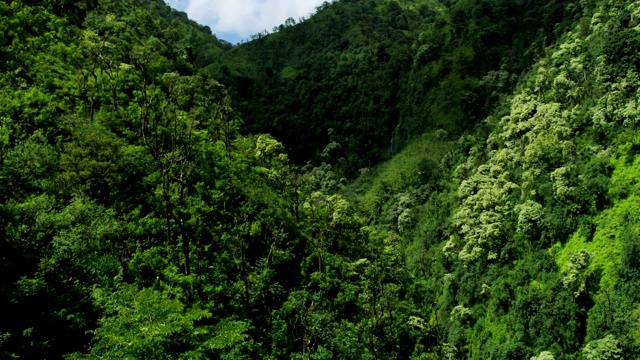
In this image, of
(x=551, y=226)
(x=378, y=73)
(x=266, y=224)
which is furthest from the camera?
(x=378, y=73)

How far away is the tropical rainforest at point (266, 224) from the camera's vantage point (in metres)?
22.3

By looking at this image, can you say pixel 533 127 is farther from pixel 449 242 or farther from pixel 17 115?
pixel 17 115

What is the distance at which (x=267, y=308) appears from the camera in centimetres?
3136

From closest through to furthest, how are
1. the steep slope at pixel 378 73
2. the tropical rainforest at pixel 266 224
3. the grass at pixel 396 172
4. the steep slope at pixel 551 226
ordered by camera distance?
the tropical rainforest at pixel 266 224 → the steep slope at pixel 551 226 → the grass at pixel 396 172 → the steep slope at pixel 378 73

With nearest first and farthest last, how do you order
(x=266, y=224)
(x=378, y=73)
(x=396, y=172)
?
(x=266, y=224) < (x=396, y=172) < (x=378, y=73)

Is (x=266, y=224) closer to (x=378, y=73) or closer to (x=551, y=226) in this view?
(x=551, y=226)

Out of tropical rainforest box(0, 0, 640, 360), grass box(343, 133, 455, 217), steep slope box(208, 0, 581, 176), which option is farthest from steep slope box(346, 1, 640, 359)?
steep slope box(208, 0, 581, 176)

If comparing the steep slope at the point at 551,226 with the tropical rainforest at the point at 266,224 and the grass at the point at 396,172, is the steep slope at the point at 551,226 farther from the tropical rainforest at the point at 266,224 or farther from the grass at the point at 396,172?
the grass at the point at 396,172

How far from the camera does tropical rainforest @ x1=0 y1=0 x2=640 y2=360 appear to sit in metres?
22.3

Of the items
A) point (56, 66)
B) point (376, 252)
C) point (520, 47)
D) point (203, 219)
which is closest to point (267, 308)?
point (203, 219)

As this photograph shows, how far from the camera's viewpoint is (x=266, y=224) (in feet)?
121

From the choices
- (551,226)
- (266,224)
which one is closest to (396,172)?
(551,226)

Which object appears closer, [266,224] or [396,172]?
[266,224]

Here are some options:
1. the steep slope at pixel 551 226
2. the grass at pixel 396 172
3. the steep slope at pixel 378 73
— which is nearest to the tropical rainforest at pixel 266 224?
the steep slope at pixel 551 226
